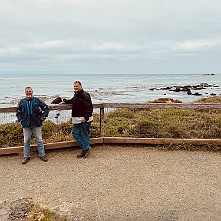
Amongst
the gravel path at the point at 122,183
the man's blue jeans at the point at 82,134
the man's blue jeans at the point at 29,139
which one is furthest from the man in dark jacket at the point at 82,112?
the man's blue jeans at the point at 29,139

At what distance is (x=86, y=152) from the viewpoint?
636cm

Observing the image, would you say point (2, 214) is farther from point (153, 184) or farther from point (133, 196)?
point (153, 184)

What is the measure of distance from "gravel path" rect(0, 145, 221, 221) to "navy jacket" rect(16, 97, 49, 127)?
819mm

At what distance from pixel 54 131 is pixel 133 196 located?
3.47 m

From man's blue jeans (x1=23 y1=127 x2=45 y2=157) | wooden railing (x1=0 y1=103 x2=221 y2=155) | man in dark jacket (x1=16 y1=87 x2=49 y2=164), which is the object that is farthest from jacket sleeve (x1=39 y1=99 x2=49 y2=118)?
wooden railing (x1=0 y1=103 x2=221 y2=155)

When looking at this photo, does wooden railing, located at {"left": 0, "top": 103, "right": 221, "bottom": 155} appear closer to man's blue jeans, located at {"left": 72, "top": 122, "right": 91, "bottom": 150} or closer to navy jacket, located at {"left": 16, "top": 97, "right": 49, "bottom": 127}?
man's blue jeans, located at {"left": 72, "top": 122, "right": 91, "bottom": 150}

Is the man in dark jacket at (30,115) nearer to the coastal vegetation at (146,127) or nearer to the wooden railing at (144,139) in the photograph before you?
the wooden railing at (144,139)

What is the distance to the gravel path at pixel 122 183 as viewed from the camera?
4.02 metres

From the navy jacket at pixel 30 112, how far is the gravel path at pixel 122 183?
82cm

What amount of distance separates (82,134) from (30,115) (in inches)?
46.5

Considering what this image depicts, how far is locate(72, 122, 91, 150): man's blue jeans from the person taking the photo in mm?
6348

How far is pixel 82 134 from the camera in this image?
6.39m

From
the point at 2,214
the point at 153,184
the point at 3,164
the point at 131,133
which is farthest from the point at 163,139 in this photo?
the point at 2,214

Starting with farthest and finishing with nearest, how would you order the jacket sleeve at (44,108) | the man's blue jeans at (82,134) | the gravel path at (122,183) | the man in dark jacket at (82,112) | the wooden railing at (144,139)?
the wooden railing at (144,139) → the man's blue jeans at (82,134) → the man in dark jacket at (82,112) → the jacket sleeve at (44,108) → the gravel path at (122,183)
